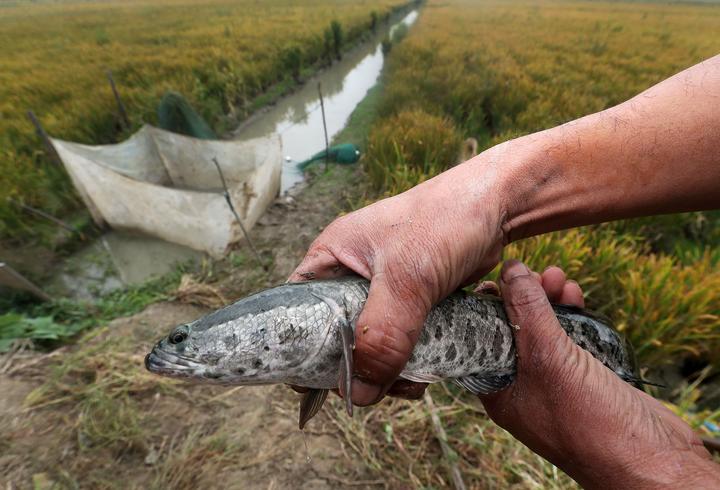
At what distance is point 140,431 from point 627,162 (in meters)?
3.01

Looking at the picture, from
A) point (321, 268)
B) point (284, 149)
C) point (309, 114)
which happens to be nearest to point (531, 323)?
point (321, 268)

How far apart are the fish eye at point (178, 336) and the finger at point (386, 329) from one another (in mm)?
598

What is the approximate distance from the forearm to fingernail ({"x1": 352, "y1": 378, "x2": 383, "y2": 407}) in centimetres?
84

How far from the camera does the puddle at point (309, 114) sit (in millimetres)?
8242

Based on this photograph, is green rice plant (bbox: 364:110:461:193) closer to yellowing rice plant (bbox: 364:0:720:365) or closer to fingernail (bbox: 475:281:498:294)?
yellowing rice plant (bbox: 364:0:720:365)

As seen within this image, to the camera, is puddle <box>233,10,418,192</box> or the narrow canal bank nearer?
the narrow canal bank

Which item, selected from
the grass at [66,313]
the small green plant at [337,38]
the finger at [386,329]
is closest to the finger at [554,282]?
the finger at [386,329]

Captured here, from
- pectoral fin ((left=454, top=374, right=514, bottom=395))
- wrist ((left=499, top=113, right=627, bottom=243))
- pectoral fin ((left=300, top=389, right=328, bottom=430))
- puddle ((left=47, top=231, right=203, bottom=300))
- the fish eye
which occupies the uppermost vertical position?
wrist ((left=499, top=113, right=627, bottom=243))

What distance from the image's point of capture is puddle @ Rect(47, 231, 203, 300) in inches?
166

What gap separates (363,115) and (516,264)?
28.0 feet

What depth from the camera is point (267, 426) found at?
2453 mm

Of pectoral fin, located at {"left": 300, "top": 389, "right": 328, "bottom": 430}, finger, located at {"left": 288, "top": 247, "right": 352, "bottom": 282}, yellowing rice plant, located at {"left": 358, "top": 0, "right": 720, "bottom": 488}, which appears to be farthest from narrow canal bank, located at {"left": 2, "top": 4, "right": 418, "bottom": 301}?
pectoral fin, located at {"left": 300, "top": 389, "right": 328, "bottom": 430}

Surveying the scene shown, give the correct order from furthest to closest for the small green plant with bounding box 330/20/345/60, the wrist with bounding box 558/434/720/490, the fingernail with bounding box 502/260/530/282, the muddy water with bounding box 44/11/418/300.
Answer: the small green plant with bounding box 330/20/345/60, the muddy water with bounding box 44/11/418/300, the fingernail with bounding box 502/260/530/282, the wrist with bounding box 558/434/720/490

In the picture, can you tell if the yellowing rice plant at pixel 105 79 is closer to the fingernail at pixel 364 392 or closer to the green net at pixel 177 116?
the green net at pixel 177 116
